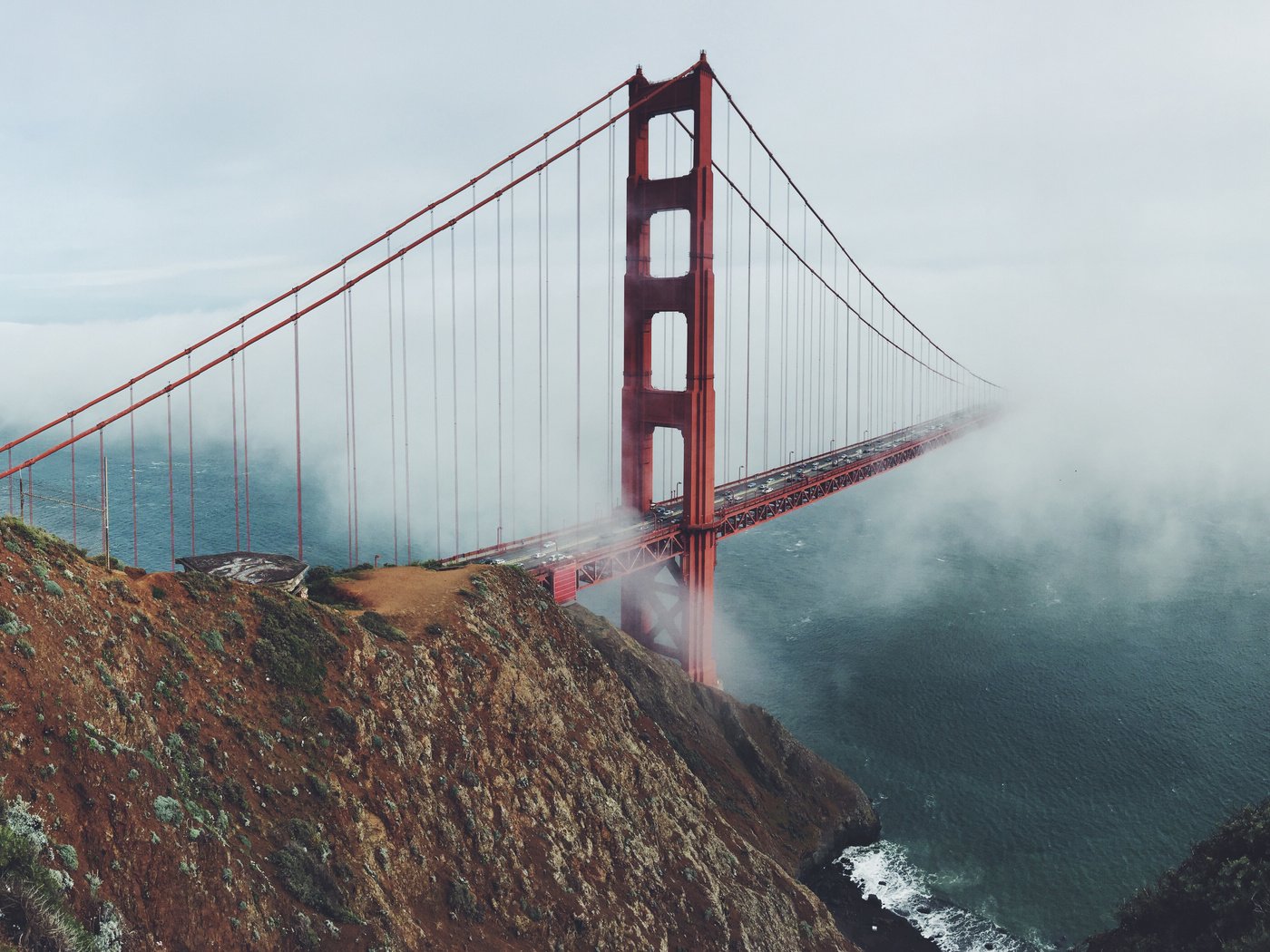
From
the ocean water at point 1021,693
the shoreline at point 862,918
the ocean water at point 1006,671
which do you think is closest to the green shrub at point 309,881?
the shoreline at point 862,918

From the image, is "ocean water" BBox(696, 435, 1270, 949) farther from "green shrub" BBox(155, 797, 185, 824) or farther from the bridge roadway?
"green shrub" BBox(155, 797, 185, 824)

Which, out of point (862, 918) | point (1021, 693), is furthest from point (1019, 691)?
point (862, 918)

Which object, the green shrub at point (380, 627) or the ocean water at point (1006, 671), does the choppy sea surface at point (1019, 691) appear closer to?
the ocean water at point (1006, 671)

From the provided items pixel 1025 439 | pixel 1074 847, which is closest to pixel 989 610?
pixel 1074 847

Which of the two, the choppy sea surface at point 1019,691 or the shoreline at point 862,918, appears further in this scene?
the choppy sea surface at point 1019,691

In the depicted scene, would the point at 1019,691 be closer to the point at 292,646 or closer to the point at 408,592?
the point at 408,592

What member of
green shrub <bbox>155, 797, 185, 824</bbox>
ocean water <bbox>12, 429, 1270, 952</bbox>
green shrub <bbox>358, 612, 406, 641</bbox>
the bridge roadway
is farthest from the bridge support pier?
green shrub <bbox>155, 797, 185, 824</bbox>
